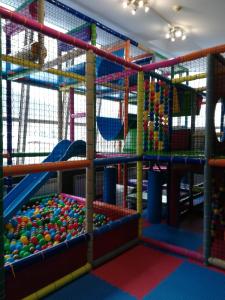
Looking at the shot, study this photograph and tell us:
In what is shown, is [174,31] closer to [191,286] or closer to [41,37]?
[41,37]

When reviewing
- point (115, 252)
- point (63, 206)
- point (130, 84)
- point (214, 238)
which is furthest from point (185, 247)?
point (130, 84)

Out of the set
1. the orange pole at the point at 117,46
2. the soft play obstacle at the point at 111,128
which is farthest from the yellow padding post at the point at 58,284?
the orange pole at the point at 117,46

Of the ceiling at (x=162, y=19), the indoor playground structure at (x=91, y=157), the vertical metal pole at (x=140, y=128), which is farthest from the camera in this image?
the ceiling at (x=162, y=19)

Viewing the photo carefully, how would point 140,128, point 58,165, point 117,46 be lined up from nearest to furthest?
point 58,165 → point 140,128 → point 117,46

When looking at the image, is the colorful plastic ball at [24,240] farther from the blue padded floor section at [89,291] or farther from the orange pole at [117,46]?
the orange pole at [117,46]

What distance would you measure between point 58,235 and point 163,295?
1250 mm

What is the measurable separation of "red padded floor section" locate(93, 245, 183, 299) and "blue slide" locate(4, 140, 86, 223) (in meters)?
0.93

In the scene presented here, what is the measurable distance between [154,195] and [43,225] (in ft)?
5.17

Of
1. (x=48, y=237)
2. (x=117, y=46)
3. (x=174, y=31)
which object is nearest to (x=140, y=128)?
(x=48, y=237)

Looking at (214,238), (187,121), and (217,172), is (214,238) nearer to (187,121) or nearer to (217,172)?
(217,172)

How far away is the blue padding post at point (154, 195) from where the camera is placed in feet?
11.4

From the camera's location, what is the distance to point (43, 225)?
9.98 feet

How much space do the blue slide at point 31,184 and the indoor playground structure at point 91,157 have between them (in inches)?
0.5

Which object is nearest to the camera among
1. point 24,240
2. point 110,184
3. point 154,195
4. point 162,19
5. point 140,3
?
point 24,240
